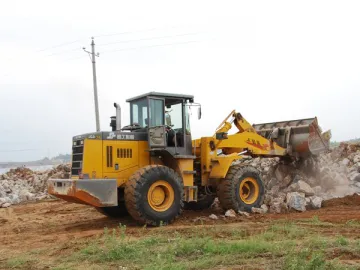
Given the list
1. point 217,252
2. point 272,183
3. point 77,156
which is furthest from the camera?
point 272,183

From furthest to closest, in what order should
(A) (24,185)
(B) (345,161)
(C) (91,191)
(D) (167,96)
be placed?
1. (A) (24,185)
2. (B) (345,161)
3. (D) (167,96)
4. (C) (91,191)

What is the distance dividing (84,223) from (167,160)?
260 centimetres

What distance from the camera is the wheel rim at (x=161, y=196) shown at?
9981 millimetres

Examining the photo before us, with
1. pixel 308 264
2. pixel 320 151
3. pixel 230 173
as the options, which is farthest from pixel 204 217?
pixel 308 264

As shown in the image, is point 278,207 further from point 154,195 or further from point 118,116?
point 118,116

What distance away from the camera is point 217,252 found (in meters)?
6.60

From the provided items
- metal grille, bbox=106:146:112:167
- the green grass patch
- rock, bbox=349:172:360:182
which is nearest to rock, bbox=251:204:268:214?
metal grille, bbox=106:146:112:167

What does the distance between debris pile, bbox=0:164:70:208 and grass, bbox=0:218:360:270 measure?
22.9 feet

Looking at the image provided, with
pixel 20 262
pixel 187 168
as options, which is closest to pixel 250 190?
pixel 187 168

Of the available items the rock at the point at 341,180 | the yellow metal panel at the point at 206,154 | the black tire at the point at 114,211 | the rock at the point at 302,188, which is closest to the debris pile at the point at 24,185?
the black tire at the point at 114,211

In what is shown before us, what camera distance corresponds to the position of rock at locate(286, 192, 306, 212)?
1155cm

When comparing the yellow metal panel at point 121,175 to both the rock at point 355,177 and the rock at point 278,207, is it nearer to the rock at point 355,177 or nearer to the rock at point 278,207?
the rock at point 278,207

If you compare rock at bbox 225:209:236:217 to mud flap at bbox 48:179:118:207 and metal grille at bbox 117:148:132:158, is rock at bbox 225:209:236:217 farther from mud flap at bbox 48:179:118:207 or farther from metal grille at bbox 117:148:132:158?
mud flap at bbox 48:179:118:207

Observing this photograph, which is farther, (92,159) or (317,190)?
(317,190)
